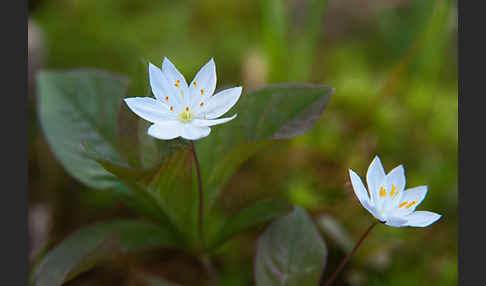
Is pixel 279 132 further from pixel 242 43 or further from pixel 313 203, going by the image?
pixel 242 43

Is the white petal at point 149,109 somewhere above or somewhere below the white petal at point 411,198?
above

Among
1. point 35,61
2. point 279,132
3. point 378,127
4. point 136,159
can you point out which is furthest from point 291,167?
point 35,61

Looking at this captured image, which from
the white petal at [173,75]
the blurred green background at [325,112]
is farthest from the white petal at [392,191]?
the white petal at [173,75]

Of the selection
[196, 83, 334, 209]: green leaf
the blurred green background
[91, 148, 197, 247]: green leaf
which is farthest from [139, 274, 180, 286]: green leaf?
[196, 83, 334, 209]: green leaf

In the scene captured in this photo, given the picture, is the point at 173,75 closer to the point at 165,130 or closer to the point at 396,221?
the point at 165,130

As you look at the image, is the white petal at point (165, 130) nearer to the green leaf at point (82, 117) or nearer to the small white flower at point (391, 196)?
the green leaf at point (82, 117)

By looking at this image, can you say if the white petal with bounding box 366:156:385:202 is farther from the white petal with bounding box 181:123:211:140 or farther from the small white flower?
the white petal with bounding box 181:123:211:140
